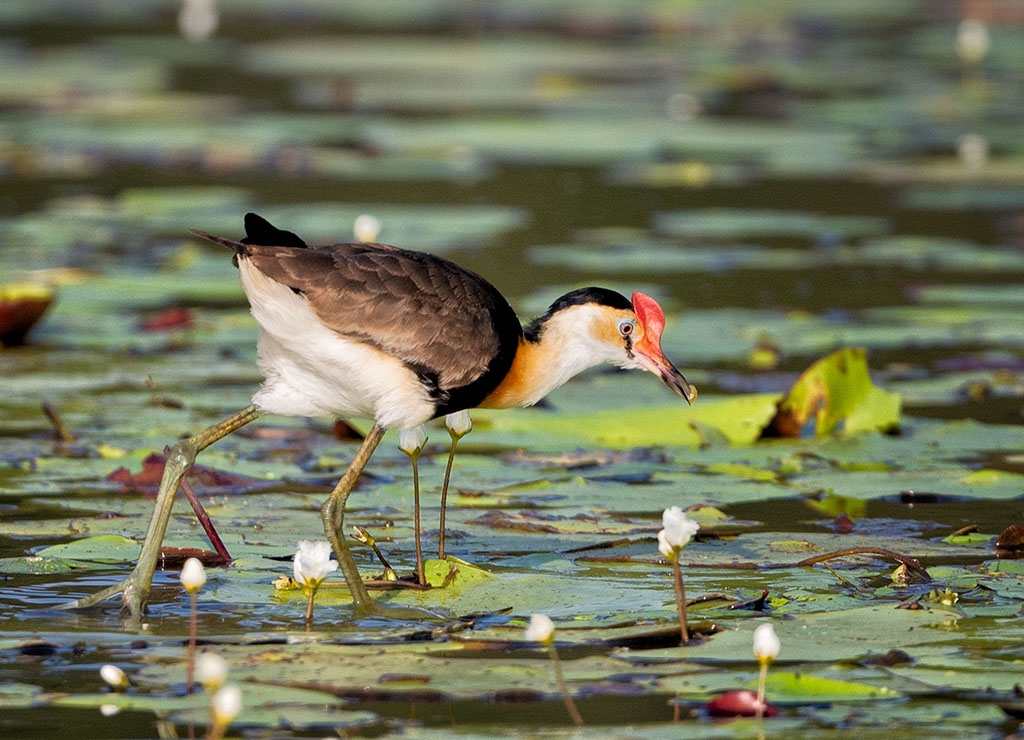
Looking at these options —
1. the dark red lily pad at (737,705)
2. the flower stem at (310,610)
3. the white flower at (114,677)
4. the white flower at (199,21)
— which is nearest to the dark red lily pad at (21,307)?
the flower stem at (310,610)

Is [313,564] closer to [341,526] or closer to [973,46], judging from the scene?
[341,526]

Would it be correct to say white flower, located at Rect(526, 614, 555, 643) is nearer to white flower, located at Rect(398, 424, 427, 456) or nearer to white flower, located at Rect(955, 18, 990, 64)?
white flower, located at Rect(398, 424, 427, 456)

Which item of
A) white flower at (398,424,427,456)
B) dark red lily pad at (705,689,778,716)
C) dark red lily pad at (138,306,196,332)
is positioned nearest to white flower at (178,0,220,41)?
dark red lily pad at (138,306,196,332)

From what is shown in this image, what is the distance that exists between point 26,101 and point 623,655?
15050mm

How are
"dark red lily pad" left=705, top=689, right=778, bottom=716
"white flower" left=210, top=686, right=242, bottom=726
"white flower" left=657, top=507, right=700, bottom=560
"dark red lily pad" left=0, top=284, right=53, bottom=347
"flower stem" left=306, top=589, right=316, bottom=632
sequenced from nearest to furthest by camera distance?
"white flower" left=210, top=686, right=242, bottom=726, "dark red lily pad" left=705, top=689, right=778, bottom=716, "white flower" left=657, top=507, right=700, bottom=560, "flower stem" left=306, top=589, right=316, bottom=632, "dark red lily pad" left=0, top=284, right=53, bottom=347

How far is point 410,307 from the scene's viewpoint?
559 cm

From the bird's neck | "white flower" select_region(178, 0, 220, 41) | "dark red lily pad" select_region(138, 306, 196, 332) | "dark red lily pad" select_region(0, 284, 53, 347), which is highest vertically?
"white flower" select_region(178, 0, 220, 41)

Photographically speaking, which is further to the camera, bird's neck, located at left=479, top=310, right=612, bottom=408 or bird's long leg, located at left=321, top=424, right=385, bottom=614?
bird's neck, located at left=479, top=310, right=612, bottom=408

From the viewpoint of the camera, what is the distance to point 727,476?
23.1ft

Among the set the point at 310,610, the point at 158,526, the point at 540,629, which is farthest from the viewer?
the point at 158,526

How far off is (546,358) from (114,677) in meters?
2.13

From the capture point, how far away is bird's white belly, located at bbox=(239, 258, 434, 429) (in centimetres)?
551

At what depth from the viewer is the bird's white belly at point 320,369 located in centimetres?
551

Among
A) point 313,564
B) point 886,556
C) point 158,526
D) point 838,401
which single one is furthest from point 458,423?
point 838,401
